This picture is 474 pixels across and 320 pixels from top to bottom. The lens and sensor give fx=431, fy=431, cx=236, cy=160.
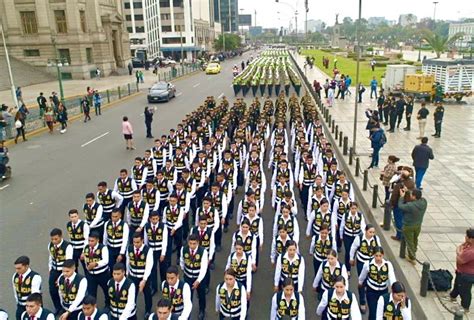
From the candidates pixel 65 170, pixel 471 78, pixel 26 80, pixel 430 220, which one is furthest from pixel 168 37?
pixel 430 220

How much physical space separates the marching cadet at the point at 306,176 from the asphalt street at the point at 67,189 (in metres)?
0.69

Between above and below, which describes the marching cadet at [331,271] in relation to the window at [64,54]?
below

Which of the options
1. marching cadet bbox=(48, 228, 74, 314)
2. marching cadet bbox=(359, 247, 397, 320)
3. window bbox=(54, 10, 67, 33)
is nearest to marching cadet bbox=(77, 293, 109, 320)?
marching cadet bbox=(48, 228, 74, 314)

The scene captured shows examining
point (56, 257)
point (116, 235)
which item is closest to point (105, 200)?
point (116, 235)

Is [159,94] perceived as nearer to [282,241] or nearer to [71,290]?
[282,241]

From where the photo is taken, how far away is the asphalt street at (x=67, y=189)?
801 centimetres

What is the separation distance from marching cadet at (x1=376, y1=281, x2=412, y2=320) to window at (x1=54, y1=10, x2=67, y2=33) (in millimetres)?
49668

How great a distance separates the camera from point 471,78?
25.3m

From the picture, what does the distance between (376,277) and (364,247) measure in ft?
2.44

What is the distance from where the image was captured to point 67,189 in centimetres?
1330

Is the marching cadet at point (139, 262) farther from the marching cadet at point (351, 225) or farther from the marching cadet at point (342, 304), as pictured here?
the marching cadet at point (351, 225)

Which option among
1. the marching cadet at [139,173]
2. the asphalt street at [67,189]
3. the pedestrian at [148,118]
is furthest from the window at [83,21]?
the marching cadet at [139,173]

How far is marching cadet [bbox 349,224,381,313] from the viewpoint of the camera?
22.7 feet

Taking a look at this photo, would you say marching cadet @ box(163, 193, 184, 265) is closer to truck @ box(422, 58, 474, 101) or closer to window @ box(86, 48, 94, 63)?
truck @ box(422, 58, 474, 101)
